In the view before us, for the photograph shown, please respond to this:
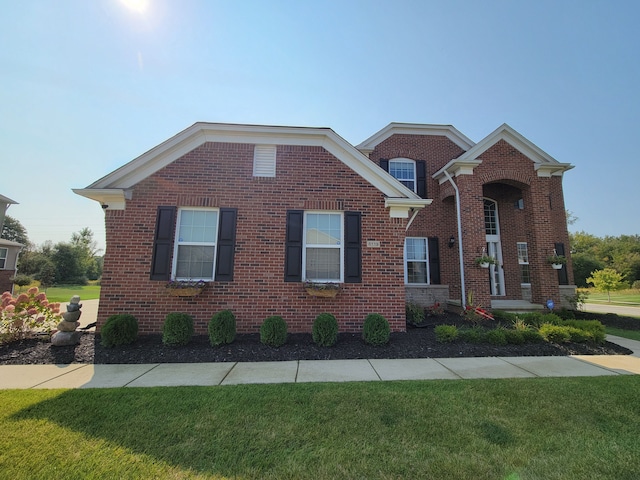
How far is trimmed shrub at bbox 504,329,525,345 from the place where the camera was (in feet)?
19.9

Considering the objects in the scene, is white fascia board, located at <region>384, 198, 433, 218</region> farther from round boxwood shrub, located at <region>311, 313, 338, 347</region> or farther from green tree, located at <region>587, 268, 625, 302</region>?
green tree, located at <region>587, 268, 625, 302</region>

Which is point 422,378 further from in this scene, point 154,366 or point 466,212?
point 466,212

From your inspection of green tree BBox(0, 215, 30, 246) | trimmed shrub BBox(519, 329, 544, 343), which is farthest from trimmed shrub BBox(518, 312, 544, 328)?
green tree BBox(0, 215, 30, 246)

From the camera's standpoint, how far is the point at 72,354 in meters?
5.17

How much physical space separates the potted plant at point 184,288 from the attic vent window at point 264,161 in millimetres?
2926

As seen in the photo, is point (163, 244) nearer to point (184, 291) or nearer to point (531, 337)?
point (184, 291)

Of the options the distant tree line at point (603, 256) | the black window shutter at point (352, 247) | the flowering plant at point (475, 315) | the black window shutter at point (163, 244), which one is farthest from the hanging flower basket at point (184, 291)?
the distant tree line at point (603, 256)

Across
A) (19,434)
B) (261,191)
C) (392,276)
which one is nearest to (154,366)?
(19,434)

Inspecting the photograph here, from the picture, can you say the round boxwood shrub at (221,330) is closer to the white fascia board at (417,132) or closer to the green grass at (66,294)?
the white fascia board at (417,132)

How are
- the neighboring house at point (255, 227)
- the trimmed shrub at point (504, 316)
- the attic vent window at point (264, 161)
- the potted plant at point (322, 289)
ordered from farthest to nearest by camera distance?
1. the trimmed shrub at point (504, 316)
2. the attic vent window at point (264, 161)
3. the neighboring house at point (255, 227)
4. the potted plant at point (322, 289)

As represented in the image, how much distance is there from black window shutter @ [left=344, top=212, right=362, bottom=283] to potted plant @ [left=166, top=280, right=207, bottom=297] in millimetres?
3324

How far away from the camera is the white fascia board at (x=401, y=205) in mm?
6887

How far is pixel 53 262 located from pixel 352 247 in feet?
148

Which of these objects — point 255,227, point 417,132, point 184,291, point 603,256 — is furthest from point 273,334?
point 603,256
